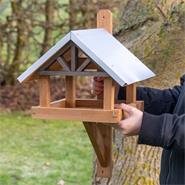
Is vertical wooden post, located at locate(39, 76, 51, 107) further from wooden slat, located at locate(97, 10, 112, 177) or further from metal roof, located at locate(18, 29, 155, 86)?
wooden slat, located at locate(97, 10, 112, 177)

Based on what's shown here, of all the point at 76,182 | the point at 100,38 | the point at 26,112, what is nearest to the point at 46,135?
the point at 26,112

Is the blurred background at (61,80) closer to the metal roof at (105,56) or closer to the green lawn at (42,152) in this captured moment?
the green lawn at (42,152)

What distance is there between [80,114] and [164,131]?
1.13 ft

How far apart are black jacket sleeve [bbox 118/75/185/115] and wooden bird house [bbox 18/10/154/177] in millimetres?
100

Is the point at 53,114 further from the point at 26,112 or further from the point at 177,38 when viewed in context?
the point at 26,112

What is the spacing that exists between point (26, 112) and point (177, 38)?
5263 mm

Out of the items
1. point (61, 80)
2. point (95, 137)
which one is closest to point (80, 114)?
point (95, 137)

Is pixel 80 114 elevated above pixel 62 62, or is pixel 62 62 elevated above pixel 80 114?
pixel 62 62

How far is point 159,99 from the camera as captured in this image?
2.52 meters

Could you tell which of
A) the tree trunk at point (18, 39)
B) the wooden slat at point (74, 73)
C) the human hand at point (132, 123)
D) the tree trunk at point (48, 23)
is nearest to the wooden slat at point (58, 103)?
the wooden slat at point (74, 73)

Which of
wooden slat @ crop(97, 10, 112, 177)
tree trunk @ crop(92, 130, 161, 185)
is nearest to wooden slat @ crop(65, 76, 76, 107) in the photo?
wooden slat @ crop(97, 10, 112, 177)

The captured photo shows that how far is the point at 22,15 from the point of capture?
336 inches

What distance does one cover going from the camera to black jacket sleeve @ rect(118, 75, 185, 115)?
250 cm

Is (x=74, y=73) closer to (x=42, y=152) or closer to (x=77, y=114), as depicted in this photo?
(x=77, y=114)
